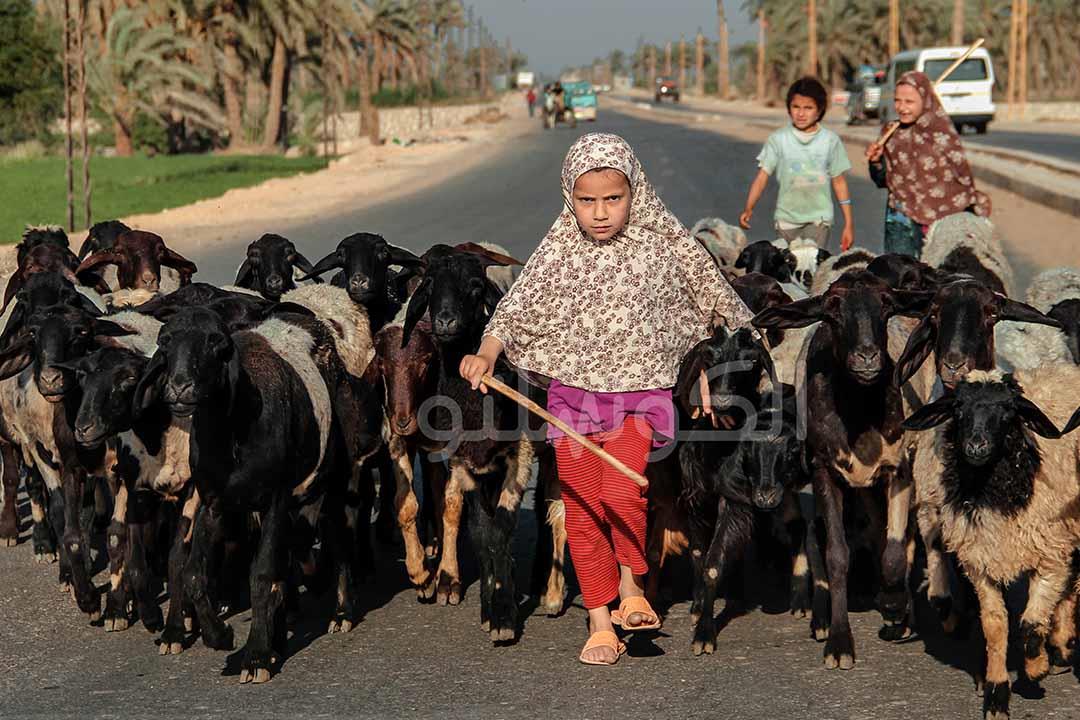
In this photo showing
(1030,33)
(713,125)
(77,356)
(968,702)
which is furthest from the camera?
(1030,33)

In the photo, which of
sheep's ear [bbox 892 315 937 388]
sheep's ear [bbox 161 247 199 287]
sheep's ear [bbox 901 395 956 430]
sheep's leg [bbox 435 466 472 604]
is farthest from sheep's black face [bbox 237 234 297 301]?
sheep's ear [bbox 901 395 956 430]

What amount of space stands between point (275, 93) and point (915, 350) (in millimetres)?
50747

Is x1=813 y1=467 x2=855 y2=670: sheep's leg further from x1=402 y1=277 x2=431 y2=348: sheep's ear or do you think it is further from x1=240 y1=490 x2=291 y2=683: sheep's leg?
x1=240 y1=490 x2=291 y2=683: sheep's leg

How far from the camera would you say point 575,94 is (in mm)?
76375

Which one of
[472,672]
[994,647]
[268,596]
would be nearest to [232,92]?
[268,596]

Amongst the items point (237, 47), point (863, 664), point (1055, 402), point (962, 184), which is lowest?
point (863, 664)

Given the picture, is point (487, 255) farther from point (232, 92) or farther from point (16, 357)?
point (232, 92)

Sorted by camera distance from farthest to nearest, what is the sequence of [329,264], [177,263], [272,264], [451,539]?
[177,263]
[272,264]
[329,264]
[451,539]

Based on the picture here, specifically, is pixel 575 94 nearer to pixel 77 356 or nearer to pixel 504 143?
pixel 504 143

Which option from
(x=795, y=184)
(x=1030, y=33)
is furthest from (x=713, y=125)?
(x=795, y=184)

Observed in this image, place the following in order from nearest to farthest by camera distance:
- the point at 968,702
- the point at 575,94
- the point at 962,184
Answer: the point at 968,702
the point at 962,184
the point at 575,94

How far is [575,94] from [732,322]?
234 feet

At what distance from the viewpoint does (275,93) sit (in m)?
55.0

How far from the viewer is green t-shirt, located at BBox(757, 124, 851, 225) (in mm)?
10727
